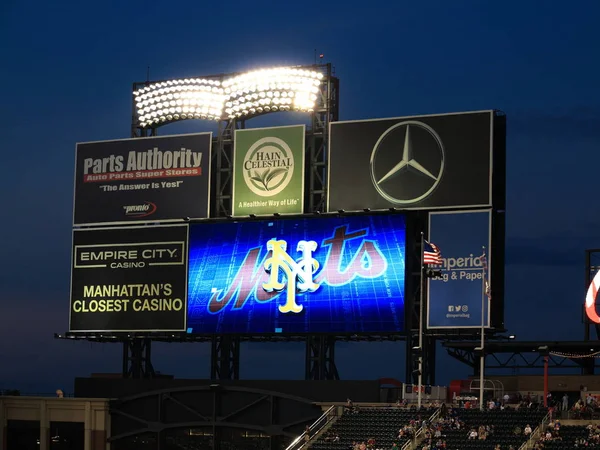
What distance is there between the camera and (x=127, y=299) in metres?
59.0

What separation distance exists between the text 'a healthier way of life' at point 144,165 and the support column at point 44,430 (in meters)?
9.70

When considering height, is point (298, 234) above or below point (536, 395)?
above

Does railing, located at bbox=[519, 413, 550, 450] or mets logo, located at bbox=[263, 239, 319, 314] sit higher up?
mets logo, located at bbox=[263, 239, 319, 314]

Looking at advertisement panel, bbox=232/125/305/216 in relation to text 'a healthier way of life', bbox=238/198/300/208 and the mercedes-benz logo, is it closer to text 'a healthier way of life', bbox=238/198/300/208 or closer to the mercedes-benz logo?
text 'a healthier way of life', bbox=238/198/300/208

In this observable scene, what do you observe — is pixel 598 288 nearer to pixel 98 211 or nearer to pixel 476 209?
pixel 476 209

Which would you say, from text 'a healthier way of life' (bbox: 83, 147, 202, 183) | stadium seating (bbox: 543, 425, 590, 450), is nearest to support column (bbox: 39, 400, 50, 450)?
text 'a healthier way of life' (bbox: 83, 147, 202, 183)

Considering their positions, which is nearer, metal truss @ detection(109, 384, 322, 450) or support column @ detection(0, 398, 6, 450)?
metal truss @ detection(109, 384, 322, 450)

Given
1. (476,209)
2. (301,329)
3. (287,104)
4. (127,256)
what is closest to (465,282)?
(476,209)

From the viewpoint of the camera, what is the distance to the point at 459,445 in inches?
1923

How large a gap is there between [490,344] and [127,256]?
1504 cm

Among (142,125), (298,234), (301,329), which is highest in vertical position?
(142,125)

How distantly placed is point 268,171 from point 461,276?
29.8ft

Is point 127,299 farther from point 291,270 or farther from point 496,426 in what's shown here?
point 496,426

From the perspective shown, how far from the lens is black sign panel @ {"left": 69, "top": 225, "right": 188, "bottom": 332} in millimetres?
58281
